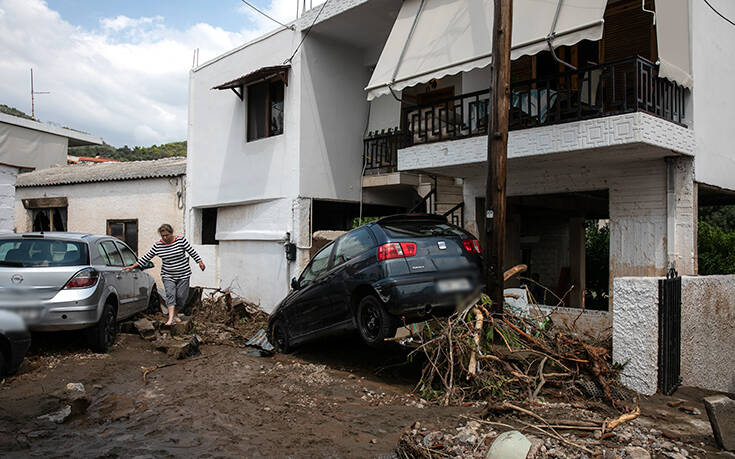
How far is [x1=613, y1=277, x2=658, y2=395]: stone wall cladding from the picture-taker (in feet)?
18.6

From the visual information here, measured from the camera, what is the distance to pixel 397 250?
5953mm

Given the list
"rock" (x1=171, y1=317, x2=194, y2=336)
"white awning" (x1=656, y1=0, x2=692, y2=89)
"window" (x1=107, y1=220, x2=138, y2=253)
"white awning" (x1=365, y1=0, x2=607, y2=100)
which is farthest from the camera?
"window" (x1=107, y1=220, x2=138, y2=253)

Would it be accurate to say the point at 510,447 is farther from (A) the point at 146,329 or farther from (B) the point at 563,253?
(B) the point at 563,253

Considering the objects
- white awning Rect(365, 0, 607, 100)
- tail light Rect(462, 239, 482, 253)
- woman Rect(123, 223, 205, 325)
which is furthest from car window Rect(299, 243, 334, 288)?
white awning Rect(365, 0, 607, 100)

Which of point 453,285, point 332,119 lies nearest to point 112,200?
point 332,119

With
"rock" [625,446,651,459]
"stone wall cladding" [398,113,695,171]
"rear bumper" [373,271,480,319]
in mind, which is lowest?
"rock" [625,446,651,459]

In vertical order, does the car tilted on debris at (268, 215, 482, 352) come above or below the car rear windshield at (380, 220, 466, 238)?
below

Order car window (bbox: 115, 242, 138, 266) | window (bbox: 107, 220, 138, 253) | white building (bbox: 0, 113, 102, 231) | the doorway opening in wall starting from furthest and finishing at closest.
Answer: white building (bbox: 0, 113, 102, 231) → window (bbox: 107, 220, 138, 253) → the doorway opening in wall → car window (bbox: 115, 242, 138, 266)

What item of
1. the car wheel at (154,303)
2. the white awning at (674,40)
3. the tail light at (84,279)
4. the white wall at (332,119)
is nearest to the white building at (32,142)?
the car wheel at (154,303)

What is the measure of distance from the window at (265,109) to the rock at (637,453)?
380 inches

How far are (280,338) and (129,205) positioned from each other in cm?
871

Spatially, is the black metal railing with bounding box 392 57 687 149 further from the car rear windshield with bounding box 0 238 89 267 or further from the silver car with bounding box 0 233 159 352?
the car rear windshield with bounding box 0 238 89 267

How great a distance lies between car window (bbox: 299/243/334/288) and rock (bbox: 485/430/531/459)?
3.78 metres

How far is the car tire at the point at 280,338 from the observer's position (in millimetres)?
8070
